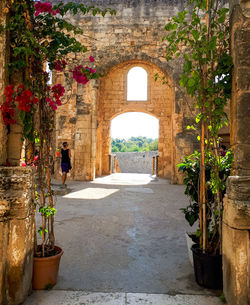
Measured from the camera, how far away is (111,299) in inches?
81.7

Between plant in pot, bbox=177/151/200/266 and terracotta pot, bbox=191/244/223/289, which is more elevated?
plant in pot, bbox=177/151/200/266

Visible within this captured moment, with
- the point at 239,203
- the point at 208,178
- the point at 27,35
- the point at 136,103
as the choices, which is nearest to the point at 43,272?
the point at 239,203

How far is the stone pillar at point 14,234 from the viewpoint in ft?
6.43

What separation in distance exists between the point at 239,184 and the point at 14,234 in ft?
5.81

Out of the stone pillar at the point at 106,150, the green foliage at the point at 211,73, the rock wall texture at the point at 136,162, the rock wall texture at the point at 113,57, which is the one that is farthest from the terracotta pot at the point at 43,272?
the rock wall texture at the point at 136,162

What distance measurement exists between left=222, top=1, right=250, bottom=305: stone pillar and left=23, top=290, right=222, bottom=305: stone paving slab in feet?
0.84

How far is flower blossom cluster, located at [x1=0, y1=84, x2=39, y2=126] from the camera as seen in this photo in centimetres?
200

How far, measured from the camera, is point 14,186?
2035mm

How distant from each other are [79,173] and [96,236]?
676 centimetres

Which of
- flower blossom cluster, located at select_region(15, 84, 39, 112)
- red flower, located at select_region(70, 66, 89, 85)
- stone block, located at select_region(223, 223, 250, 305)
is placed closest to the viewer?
stone block, located at select_region(223, 223, 250, 305)

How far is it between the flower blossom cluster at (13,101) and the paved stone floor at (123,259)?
148cm

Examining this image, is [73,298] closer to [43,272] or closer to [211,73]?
[43,272]

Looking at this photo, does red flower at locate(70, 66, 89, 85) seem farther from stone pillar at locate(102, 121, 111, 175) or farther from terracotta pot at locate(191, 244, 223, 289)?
stone pillar at locate(102, 121, 111, 175)

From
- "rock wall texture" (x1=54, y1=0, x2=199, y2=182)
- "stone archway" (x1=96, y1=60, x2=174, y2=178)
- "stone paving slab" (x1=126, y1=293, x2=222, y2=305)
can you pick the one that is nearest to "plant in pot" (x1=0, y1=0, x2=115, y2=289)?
"stone paving slab" (x1=126, y1=293, x2=222, y2=305)
